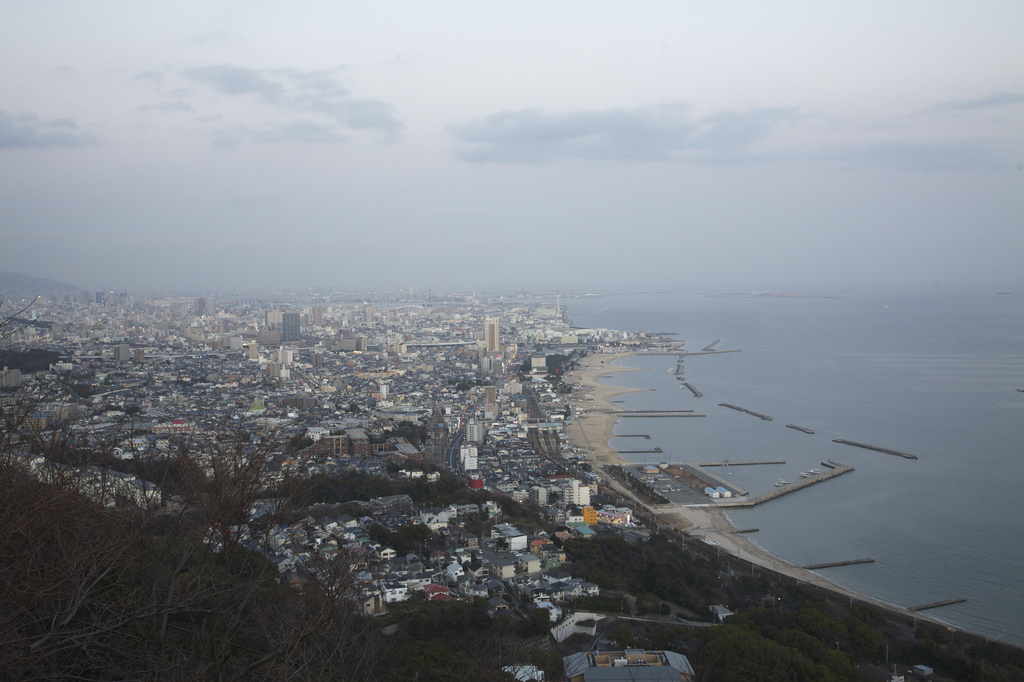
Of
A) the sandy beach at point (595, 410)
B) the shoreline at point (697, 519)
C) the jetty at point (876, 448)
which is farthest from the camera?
the sandy beach at point (595, 410)

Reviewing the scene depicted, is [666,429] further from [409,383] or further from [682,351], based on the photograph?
[682,351]

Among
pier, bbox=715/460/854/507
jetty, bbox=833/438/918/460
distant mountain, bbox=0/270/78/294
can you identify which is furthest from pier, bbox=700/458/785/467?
distant mountain, bbox=0/270/78/294

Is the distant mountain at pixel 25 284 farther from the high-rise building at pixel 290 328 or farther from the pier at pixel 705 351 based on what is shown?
the pier at pixel 705 351

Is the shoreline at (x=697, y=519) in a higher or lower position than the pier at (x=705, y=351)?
lower

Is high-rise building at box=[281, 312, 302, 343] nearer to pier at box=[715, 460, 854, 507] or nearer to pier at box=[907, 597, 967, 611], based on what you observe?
pier at box=[715, 460, 854, 507]

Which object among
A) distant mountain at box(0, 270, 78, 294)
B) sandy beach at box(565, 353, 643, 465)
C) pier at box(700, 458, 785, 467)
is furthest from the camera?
distant mountain at box(0, 270, 78, 294)

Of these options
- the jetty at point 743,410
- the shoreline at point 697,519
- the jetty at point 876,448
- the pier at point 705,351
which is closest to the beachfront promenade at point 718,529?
the shoreline at point 697,519

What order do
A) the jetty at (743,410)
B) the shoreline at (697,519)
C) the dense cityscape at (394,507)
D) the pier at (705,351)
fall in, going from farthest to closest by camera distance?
the pier at (705,351), the jetty at (743,410), the shoreline at (697,519), the dense cityscape at (394,507)
